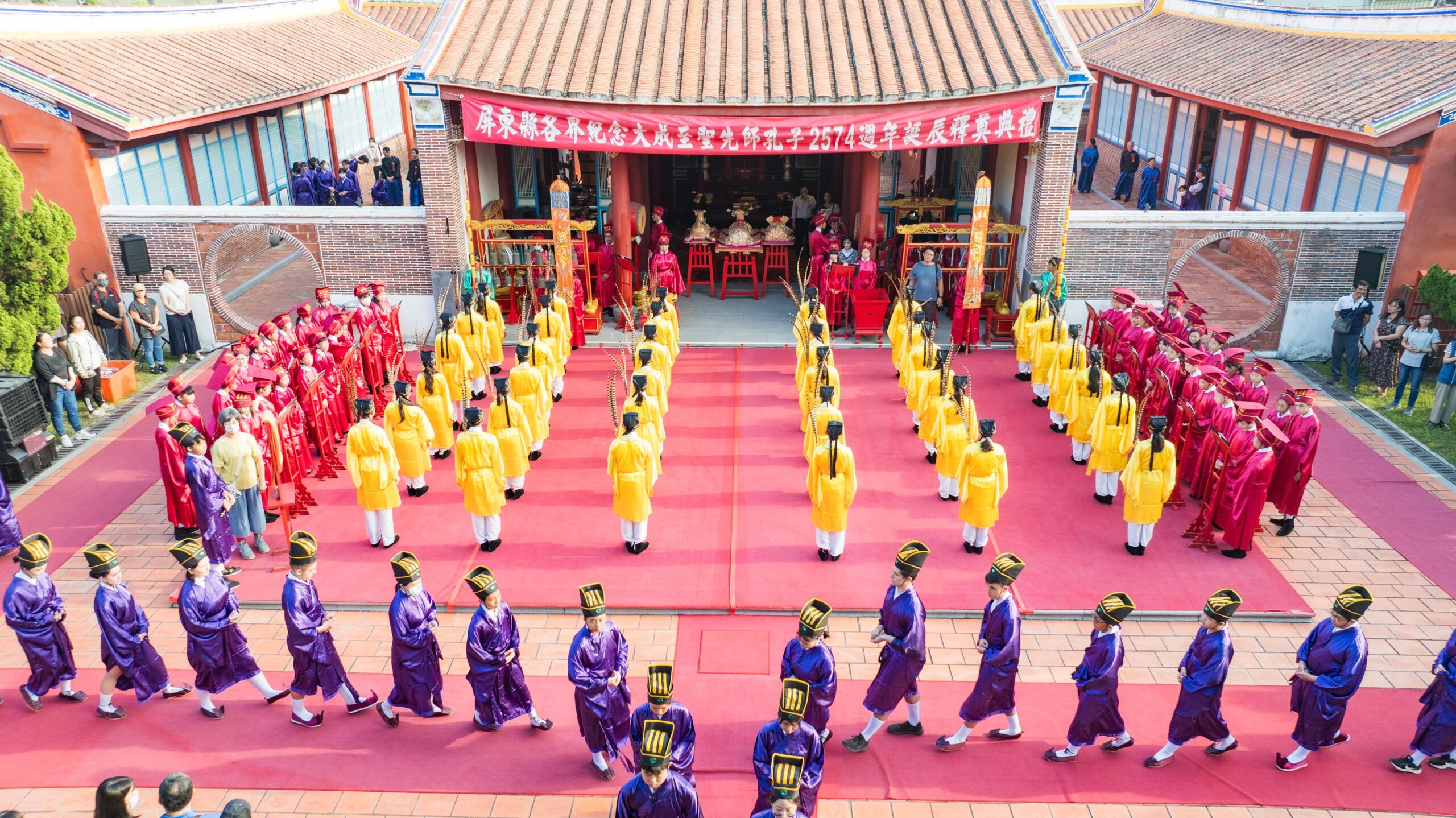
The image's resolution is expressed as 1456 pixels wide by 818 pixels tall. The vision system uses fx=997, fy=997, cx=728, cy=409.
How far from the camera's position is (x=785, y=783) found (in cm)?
543

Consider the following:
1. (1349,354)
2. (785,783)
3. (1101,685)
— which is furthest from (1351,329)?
(785,783)

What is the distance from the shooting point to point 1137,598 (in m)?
9.37

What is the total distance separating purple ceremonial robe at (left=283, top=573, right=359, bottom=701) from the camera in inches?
289

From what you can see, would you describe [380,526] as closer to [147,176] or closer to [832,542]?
[832,542]

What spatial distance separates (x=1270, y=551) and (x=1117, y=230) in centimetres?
690

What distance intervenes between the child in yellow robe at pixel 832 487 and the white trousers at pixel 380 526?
4296 millimetres

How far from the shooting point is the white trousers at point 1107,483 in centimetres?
1093

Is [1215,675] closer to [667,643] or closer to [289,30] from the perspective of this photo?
[667,643]

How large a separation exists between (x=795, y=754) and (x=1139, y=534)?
17.9ft

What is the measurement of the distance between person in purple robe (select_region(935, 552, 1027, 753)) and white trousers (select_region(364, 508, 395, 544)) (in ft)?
19.3

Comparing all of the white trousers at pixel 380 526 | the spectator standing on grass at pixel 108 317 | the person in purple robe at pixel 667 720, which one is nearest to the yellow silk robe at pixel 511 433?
the white trousers at pixel 380 526

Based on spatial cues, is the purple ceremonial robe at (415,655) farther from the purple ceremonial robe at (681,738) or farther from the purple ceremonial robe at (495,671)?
the purple ceremonial robe at (681,738)

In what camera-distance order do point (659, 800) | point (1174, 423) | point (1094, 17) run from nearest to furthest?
point (659, 800)
point (1174, 423)
point (1094, 17)

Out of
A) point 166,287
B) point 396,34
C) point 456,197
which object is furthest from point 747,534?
point 396,34
